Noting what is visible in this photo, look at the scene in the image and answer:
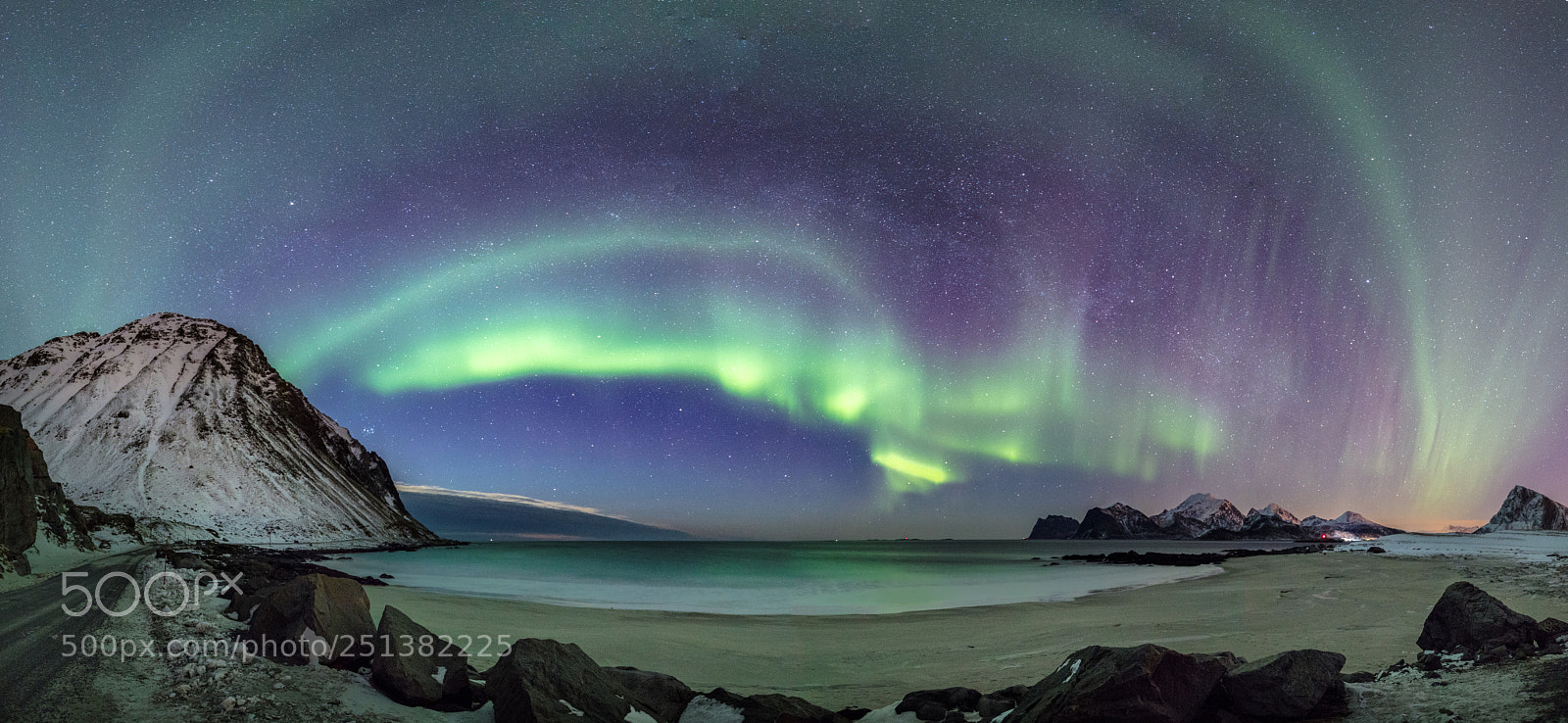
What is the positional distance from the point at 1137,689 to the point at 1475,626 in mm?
5980

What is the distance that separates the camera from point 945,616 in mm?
25266

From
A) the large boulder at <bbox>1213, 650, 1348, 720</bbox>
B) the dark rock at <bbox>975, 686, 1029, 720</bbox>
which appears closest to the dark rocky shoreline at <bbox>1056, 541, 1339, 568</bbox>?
the dark rock at <bbox>975, 686, 1029, 720</bbox>

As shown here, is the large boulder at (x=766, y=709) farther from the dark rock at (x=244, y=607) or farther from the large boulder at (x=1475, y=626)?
the large boulder at (x=1475, y=626)

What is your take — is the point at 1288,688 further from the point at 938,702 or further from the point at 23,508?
the point at 23,508

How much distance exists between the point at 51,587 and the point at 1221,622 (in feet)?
93.5

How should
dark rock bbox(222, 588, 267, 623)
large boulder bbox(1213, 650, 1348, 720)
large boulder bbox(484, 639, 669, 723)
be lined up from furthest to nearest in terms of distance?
dark rock bbox(222, 588, 267, 623) → large boulder bbox(484, 639, 669, 723) → large boulder bbox(1213, 650, 1348, 720)

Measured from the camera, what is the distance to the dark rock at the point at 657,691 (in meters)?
9.29

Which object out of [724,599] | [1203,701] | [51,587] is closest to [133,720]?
[1203,701]

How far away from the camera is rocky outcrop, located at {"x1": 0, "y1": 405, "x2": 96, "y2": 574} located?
23484mm

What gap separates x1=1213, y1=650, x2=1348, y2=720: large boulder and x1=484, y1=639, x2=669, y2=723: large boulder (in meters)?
6.50

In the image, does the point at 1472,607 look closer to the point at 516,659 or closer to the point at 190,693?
the point at 516,659

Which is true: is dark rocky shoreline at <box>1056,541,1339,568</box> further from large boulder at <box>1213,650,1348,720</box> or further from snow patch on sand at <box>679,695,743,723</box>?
snow patch on sand at <box>679,695,743,723</box>

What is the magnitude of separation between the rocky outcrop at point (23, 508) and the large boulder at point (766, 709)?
22.0m

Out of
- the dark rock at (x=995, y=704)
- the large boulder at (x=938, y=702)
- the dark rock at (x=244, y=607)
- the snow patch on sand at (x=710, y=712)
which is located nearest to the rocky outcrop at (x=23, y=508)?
the dark rock at (x=244, y=607)
